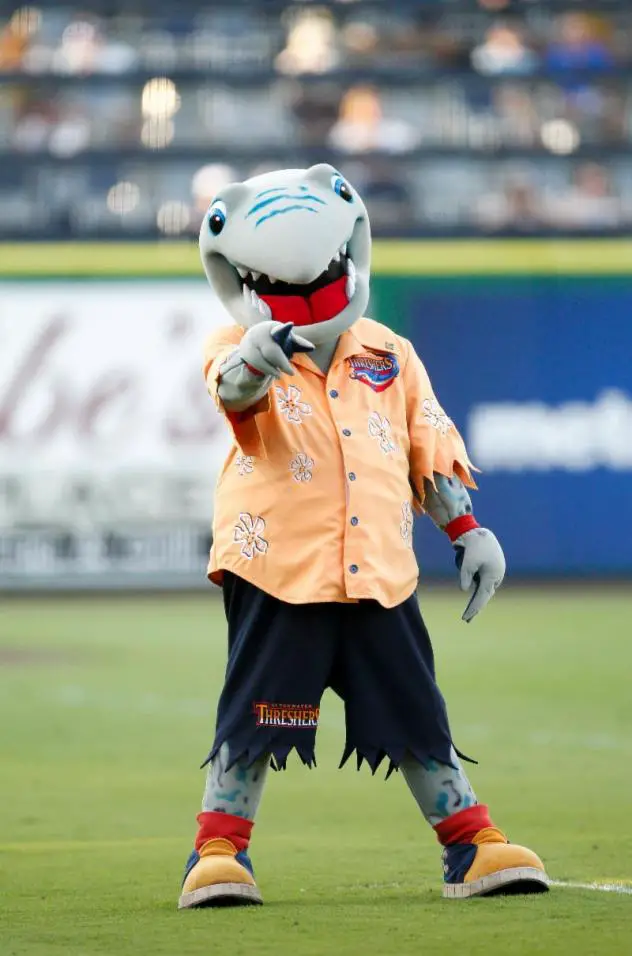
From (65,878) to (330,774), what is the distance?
228 centimetres

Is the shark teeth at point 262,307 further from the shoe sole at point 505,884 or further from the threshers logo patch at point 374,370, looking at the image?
the shoe sole at point 505,884

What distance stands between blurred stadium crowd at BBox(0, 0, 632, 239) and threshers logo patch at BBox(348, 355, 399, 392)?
10507mm

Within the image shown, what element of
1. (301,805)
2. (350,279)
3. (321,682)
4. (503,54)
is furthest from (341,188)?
(503,54)

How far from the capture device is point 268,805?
19.5 ft

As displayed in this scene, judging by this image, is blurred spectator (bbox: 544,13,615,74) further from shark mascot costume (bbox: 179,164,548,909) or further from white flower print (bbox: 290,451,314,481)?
white flower print (bbox: 290,451,314,481)

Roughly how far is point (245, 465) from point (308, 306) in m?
0.39

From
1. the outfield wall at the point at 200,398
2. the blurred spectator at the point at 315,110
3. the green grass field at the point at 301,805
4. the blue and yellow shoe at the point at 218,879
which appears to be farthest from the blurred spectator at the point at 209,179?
the blue and yellow shoe at the point at 218,879

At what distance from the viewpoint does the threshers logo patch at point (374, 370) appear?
4.10 m

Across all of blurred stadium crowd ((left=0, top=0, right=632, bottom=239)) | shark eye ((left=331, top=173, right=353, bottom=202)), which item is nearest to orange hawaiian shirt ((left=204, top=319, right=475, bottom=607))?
shark eye ((left=331, top=173, right=353, bottom=202))

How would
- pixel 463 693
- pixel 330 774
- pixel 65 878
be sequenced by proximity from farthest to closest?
pixel 463 693 → pixel 330 774 → pixel 65 878

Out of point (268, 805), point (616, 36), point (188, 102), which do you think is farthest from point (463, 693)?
point (616, 36)

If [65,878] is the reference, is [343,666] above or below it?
above

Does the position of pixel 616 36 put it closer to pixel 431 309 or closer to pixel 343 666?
pixel 431 309

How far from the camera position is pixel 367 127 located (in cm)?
1563
